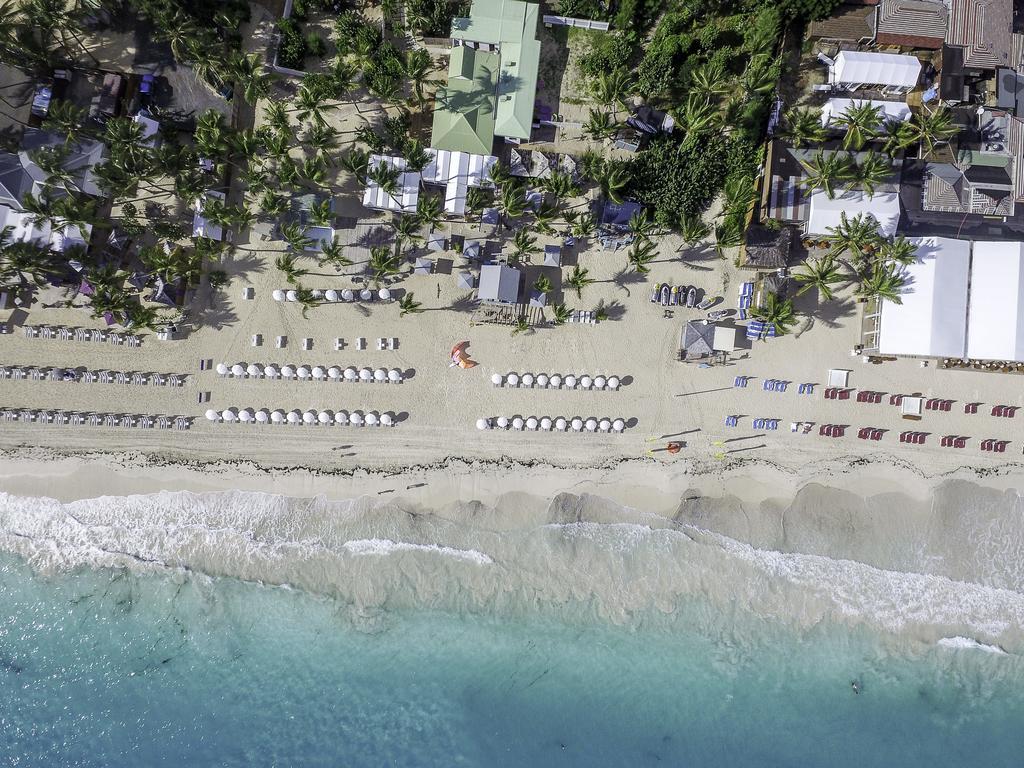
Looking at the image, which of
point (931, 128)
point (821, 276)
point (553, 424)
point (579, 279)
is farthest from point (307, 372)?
point (931, 128)

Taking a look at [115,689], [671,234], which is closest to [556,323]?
[671,234]

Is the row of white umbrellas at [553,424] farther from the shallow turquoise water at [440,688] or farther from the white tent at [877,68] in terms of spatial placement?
the white tent at [877,68]

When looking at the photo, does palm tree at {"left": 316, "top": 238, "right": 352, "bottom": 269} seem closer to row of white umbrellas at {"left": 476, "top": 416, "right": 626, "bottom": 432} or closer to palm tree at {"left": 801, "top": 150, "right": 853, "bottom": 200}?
row of white umbrellas at {"left": 476, "top": 416, "right": 626, "bottom": 432}

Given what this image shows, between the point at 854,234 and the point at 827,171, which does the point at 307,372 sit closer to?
the point at 827,171

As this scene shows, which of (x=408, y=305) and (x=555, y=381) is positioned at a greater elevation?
(x=408, y=305)

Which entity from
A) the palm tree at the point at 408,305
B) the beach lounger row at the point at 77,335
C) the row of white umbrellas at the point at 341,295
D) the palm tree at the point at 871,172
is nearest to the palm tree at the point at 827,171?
the palm tree at the point at 871,172

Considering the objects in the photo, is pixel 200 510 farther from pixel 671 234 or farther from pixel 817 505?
pixel 817 505

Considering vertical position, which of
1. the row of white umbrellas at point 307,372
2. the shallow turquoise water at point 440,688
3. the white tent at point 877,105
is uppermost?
the white tent at point 877,105
